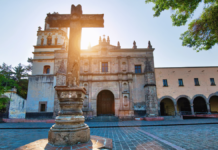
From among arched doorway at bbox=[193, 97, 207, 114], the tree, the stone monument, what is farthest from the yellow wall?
the stone monument

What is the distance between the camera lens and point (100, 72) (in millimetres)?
19516

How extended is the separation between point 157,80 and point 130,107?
671cm

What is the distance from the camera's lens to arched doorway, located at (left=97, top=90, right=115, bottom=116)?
737 inches

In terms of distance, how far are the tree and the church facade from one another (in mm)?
9025

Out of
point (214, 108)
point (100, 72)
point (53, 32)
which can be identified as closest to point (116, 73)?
point (100, 72)

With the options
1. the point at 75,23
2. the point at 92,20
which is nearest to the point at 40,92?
the point at 75,23

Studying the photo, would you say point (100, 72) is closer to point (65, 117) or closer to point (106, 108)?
Result: point (106, 108)

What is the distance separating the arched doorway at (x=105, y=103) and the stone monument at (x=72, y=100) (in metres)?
14.6

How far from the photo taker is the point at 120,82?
1878 cm

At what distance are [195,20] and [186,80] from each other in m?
13.9

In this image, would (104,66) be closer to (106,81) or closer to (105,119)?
(106,81)

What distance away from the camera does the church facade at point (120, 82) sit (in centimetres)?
1795

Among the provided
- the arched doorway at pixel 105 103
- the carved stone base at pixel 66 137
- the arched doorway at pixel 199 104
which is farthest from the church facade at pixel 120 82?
the carved stone base at pixel 66 137

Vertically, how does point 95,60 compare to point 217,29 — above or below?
above
